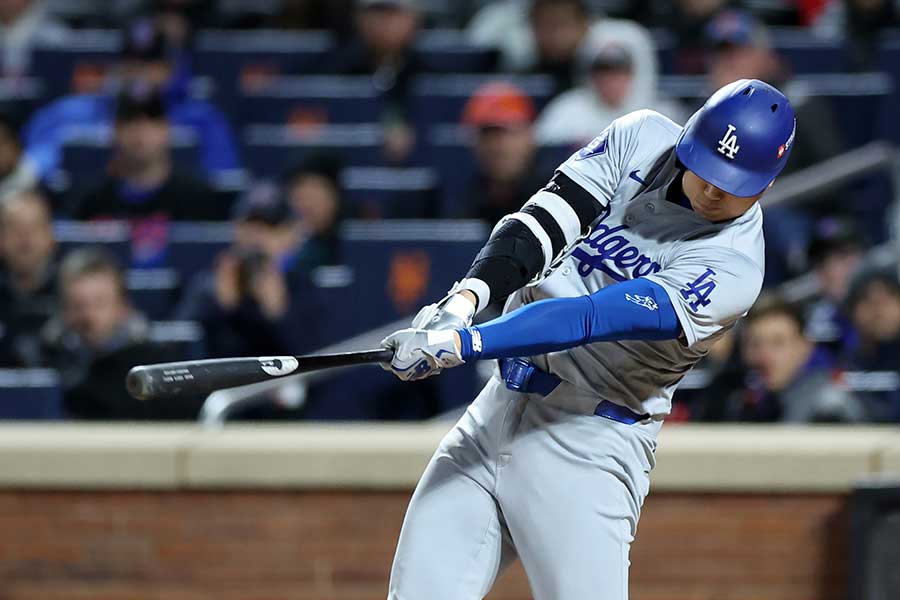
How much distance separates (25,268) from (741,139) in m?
3.63

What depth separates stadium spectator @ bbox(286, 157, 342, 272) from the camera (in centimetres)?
544

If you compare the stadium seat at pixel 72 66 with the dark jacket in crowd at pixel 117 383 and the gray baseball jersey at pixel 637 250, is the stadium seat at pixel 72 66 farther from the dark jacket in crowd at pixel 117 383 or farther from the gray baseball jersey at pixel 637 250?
the gray baseball jersey at pixel 637 250

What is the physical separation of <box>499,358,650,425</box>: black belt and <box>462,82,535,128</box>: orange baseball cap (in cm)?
277

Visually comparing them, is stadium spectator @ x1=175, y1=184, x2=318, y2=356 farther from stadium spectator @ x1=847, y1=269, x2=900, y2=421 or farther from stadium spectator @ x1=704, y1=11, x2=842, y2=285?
stadium spectator @ x1=847, y1=269, x2=900, y2=421

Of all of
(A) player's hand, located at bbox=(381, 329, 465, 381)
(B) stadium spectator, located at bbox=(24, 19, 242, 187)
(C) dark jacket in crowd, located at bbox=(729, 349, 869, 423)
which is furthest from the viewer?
(B) stadium spectator, located at bbox=(24, 19, 242, 187)

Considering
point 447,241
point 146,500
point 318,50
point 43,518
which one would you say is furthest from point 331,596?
point 318,50

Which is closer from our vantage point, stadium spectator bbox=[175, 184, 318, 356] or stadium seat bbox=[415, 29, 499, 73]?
stadium spectator bbox=[175, 184, 318, 356]

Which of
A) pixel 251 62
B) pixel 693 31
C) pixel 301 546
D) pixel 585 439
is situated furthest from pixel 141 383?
pixel 251 62

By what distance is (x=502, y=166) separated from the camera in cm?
542

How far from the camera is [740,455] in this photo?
378cm

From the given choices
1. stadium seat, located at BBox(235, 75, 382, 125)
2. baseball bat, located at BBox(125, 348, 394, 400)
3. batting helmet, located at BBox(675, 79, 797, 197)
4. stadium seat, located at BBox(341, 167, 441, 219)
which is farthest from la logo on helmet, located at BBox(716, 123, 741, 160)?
stadium seat, located at BBox(235, 75, 382, 125)

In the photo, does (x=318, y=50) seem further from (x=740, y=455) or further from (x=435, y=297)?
(x=740, y=455)

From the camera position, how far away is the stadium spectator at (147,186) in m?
5.94

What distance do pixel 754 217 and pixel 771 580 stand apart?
1.48 m
